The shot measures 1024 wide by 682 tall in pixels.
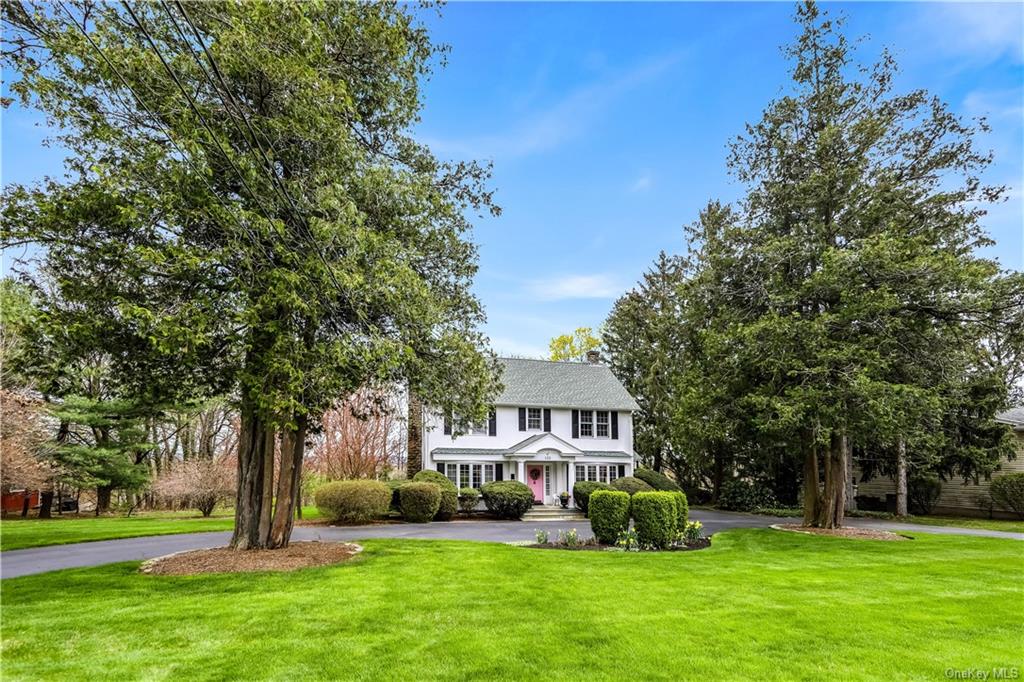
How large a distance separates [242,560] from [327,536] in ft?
19.6

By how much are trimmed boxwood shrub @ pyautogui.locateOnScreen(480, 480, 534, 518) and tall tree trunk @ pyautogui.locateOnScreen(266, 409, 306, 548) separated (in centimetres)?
1166

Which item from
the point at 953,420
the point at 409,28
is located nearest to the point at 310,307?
the point at 409,28

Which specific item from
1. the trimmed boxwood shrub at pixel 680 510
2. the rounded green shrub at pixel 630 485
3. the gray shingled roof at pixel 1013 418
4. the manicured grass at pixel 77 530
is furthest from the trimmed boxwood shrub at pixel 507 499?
the gray shingled roof at pixel 1013 418

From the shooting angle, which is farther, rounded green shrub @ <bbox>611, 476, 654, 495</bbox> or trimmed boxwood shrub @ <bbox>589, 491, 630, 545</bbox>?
rounded green shrub @ <bbox>611, 476, 654, 495</bbox>

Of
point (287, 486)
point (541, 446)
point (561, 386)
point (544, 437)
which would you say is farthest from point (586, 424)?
point (287, 486)

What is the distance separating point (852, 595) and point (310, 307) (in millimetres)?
9569

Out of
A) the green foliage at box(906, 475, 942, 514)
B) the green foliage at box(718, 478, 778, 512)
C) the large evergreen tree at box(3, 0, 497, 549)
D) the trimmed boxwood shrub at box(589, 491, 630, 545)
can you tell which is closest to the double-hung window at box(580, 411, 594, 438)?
the green foliage at box(718, 478, 778, 512)

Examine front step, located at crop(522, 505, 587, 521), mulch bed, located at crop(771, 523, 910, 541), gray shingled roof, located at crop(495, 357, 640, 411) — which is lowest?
front step, located at crop(522, 505, 587, 521)

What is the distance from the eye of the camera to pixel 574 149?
1595cm

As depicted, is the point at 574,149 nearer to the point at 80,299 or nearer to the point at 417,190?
the point at 417,190

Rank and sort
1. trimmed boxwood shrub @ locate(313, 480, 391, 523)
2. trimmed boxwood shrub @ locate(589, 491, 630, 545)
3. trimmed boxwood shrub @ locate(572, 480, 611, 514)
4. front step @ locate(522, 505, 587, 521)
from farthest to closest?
trimmed boxwood shrub @ locate(572, 480, 611, 514) → front step @ locate(522, 505, 587, 521) → trimmed boxwood shrub @ locate(313, 480, 391, 523) → trimmed boxwood shrub @ locate(589, 491, 630, 545)

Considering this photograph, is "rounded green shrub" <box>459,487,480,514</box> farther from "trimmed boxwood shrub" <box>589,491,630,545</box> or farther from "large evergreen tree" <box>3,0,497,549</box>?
"large evergreen tree" <box>3,0,497,549</box>

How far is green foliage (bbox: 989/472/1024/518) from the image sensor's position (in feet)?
74.2

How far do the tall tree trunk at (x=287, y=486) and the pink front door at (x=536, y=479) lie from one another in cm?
1637
